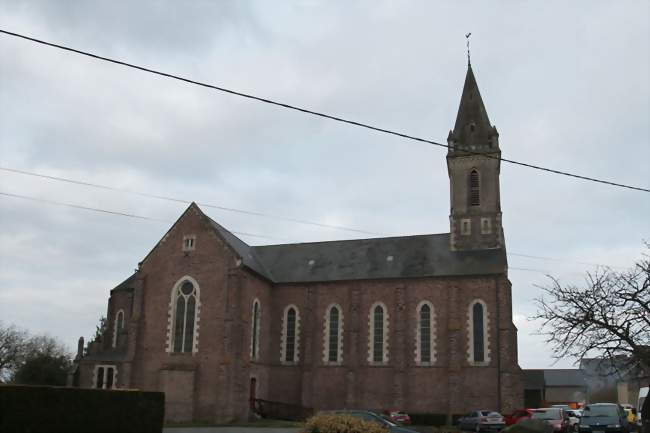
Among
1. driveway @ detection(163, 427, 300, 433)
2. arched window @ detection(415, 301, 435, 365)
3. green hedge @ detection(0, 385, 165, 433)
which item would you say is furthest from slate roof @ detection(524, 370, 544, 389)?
green hedge @ detection(0, 385, 165, 433)

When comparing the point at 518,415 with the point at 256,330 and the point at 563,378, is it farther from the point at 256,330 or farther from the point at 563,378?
the point at 563,378

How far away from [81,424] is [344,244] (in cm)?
2860

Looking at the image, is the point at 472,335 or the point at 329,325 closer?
the point at 472,335

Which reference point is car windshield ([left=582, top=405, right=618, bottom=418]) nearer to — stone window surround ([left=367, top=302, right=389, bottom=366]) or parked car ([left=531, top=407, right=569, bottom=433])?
parked car ([left=531, top=407, right=569, bottom=433])

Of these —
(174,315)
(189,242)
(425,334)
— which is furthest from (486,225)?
(174,315)

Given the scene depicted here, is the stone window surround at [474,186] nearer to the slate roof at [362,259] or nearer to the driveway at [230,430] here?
the slate roof at [362,259]

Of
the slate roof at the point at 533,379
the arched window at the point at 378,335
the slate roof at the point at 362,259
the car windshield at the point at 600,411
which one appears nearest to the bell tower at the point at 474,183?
the slate roof at the point at 362,259

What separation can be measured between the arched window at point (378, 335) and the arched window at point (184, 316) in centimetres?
1110

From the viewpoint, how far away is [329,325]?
135 feet

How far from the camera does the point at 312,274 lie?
43250 mm

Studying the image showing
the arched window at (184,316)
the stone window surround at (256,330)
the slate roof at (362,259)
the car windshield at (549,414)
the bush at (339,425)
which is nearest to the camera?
the bush at (339,425)

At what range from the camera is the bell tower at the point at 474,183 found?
137 feet

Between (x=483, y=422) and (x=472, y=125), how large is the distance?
71.2 ft

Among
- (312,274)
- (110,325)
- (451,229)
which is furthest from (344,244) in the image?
(110,325)
